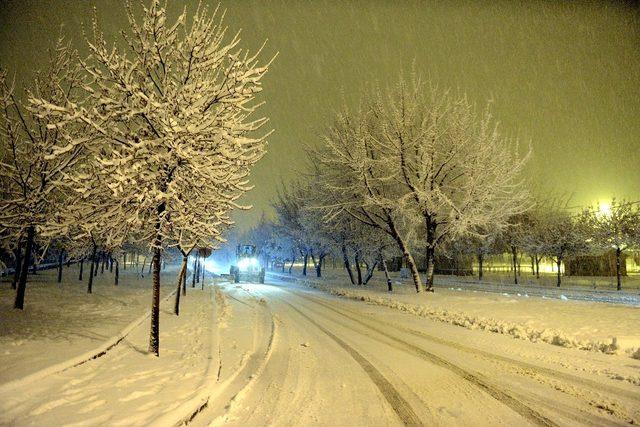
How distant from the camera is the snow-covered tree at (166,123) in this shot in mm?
6660

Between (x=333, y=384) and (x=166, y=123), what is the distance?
540 cm

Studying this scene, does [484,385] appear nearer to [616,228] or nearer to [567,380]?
[567,380]

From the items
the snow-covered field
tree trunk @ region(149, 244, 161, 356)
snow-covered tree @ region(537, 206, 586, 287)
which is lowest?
the snow-covered field

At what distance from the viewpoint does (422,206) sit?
66.8ft

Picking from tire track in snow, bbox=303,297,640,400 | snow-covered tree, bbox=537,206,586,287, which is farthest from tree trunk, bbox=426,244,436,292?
snow-covered tree, bbox=537,206,586,287

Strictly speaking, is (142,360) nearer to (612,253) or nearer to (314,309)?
(314,309)

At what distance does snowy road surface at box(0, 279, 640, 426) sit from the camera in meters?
4.80

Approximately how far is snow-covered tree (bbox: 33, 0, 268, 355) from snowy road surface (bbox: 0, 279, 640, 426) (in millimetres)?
1800

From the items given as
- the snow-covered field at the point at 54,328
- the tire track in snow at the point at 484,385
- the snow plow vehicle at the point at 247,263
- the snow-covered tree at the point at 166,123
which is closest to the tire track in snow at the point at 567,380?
the tire track in snow at the point at 484,385

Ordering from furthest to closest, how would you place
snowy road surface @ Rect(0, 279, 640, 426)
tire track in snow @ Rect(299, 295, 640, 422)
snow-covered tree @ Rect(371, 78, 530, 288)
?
snow-covered tree @ Rect(371, 78, 530, 288) < tire track in snow @ Rect(299, 295, 640, 422) < snowy road surface @ Rect(0, 279, 640, 426)

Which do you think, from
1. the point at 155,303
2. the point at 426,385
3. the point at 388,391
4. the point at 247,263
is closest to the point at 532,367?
the point at 426,385

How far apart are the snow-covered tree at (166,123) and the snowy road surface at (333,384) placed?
180cm

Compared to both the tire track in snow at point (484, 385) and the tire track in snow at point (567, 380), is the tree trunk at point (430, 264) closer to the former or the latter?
the tire track in snow at point (484, 385)

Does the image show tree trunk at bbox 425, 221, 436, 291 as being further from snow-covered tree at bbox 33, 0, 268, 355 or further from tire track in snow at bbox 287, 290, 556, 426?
snow-covered tree at bbox 33, 0, 268, 355
